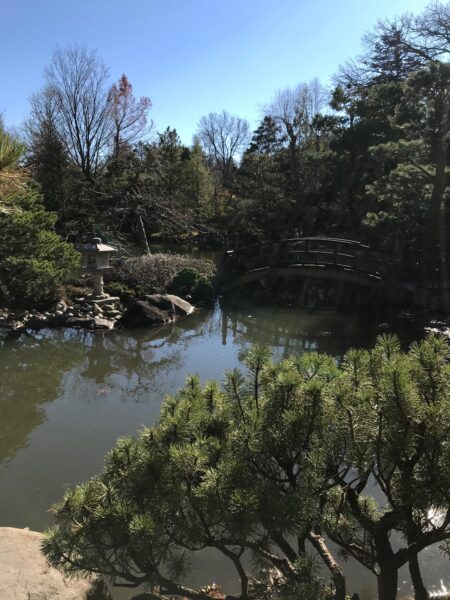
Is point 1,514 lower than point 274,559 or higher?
lower

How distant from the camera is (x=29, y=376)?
8.51 m

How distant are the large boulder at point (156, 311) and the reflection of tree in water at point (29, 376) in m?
1.55

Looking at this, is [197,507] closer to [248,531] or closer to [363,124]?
[248,531]

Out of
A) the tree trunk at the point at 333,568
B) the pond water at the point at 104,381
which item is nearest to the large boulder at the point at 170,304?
the pond water at the point at 104,381

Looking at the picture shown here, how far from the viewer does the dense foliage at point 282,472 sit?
162 centimetres

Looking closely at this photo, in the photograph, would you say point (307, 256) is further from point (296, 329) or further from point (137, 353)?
point (137, 353)

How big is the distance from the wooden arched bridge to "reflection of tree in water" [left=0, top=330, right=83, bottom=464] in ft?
22.6


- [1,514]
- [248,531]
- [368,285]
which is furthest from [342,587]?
[368,285]

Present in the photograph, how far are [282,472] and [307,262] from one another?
1355cm

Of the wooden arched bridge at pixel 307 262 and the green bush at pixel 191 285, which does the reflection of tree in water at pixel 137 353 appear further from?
the wooden arched bridge at pixel 307 262

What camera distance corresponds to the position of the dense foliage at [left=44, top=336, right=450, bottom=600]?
5.33ft

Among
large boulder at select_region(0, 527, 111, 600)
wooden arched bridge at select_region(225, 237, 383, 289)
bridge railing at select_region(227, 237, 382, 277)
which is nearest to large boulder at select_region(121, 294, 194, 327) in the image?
wooden arched bridge at select_region(225, 237, 383, 289)

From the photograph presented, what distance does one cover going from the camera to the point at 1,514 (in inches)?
174

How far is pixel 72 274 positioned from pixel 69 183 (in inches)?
278
